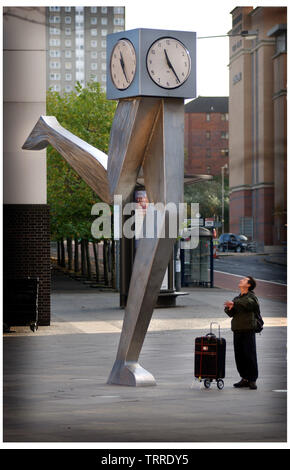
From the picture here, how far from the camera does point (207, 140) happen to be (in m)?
105

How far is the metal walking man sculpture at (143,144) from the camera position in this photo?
9820 mm

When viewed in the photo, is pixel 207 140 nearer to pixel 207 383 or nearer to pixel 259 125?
pixel 259 125

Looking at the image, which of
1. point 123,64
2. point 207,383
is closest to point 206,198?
point 207,383

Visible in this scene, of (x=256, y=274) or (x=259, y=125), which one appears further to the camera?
(x=259, y=125)

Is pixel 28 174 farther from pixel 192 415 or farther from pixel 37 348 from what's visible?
pixel 192 415

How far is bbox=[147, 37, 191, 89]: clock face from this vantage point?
977cm

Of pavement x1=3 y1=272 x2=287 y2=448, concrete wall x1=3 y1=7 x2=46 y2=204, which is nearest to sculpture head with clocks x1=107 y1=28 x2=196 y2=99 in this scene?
pavement x1=3 y1=272 x2=287 y2=448

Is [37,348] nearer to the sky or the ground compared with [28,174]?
nearer to the ground

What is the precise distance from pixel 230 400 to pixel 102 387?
1.69m

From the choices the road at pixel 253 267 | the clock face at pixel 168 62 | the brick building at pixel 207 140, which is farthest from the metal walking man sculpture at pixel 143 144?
the brick building at pixel 207 140

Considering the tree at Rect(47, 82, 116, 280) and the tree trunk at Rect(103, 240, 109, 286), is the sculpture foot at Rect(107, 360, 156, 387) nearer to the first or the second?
the tree at Rect(47, 82, 116, 280)

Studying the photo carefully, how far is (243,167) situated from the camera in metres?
66.2

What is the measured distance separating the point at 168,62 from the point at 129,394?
3.67m
